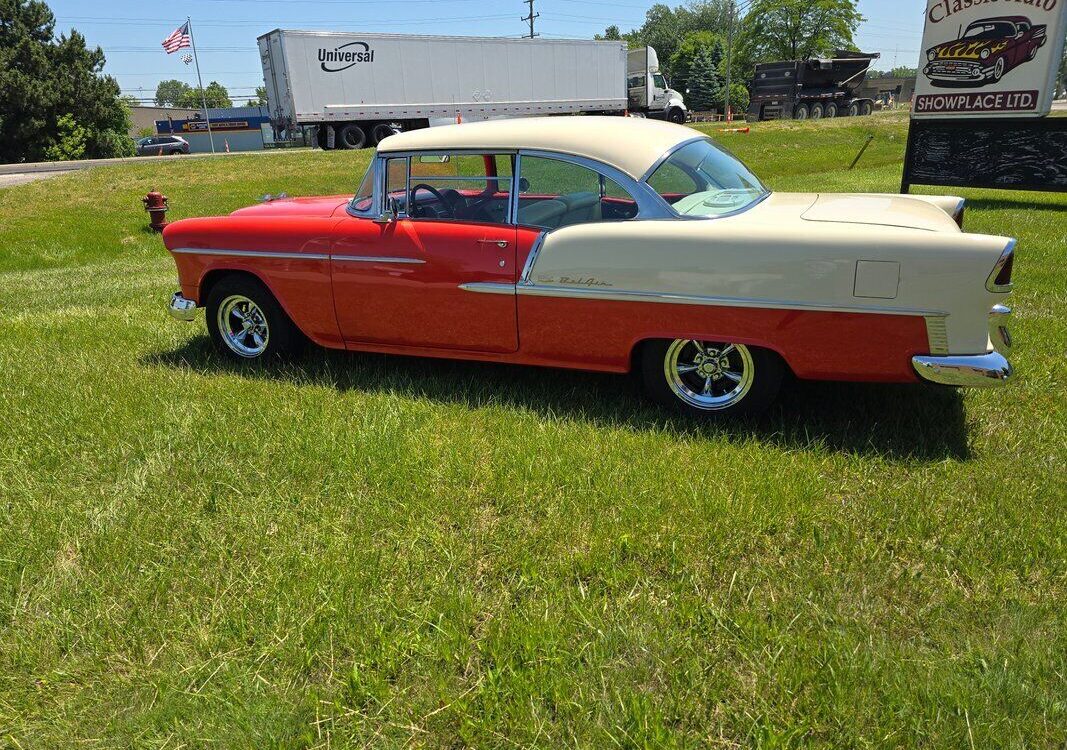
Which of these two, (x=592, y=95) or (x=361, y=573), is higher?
(x=592, y=95)

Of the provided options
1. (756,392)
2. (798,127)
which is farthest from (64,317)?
(798,127)

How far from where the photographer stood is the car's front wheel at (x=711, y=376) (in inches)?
144

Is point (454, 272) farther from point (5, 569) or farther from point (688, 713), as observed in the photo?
point (688, 713)

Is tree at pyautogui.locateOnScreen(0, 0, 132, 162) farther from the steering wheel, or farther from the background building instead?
the steering wheel

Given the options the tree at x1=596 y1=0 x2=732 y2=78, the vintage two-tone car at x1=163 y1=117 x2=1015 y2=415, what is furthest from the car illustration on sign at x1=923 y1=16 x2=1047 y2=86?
the tree at x1=596 y1=0 x2=732 y2=78

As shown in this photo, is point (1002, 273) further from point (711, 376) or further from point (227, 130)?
point (227, 130)

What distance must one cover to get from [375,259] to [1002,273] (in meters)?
3.12

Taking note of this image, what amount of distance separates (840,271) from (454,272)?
1962 mm

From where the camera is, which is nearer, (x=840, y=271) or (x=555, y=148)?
(x=840, y=271)

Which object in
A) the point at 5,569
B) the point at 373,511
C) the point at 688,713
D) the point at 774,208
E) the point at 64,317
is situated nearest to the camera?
the point at 688,713

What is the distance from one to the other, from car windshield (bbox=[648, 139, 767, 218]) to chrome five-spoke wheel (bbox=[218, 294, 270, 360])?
8.95 ft

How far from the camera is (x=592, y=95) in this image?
30859mm

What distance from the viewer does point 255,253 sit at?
4688 millimetres

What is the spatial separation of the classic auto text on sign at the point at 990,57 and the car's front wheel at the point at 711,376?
31.9ft
